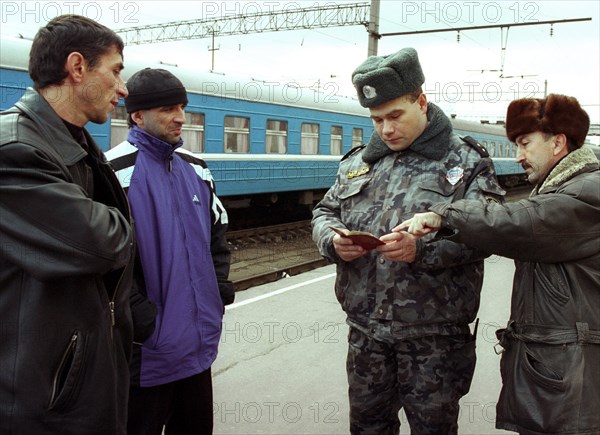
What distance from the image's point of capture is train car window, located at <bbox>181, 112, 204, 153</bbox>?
35.9 feet

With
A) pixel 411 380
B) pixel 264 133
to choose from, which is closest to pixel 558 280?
pixel 411 380

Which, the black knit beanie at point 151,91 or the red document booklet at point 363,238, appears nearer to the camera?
the red document booklet at point 363,238

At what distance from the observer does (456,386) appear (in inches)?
94.3

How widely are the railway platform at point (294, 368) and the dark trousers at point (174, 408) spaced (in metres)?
0.98

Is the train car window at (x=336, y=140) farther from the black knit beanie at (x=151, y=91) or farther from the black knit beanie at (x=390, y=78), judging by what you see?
the black knit beanie at (x=390, y=78)

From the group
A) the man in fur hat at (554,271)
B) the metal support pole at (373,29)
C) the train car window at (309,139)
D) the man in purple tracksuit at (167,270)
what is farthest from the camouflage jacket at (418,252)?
the train car window at (309,139)

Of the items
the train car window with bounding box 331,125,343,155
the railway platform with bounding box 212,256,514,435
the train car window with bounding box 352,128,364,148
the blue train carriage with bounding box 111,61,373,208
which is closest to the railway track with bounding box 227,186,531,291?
the blue train carriage with bounding box 111,61,373,208

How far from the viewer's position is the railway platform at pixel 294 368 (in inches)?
149

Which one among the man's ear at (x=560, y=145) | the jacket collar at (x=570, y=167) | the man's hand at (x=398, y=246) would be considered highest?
the man's ear at (x=560, y=145)

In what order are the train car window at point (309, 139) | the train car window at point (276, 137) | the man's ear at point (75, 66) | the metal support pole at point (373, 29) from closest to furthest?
the man's ear at point (75, 66)
the metal support pole at point (373, 29)
the train car window at point (276, 137)
the train car window at point (309, 139)

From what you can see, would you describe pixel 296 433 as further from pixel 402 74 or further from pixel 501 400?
pixel 402 74

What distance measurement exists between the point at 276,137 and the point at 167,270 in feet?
36.2

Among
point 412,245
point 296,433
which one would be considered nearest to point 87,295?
point 412,245

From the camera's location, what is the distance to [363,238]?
2.16m
